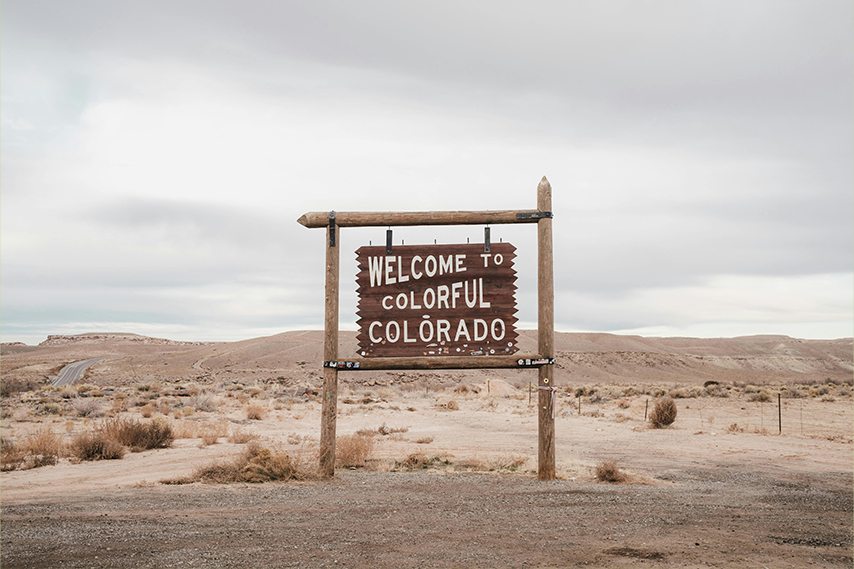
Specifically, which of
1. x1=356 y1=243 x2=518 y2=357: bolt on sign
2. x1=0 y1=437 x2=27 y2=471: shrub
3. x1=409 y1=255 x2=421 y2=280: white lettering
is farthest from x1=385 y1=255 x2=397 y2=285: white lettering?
x1=0 y1=437 x2=27 y2=471: shrub

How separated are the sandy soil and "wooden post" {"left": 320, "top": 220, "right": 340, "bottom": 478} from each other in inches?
15.3

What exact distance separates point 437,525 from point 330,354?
161 inches

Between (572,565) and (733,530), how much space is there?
88.9 inches

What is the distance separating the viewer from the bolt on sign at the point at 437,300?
959cm

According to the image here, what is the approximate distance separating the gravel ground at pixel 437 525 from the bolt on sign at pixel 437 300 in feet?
7.01

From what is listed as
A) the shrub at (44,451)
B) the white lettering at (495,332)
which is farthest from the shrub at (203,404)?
the white lettering at (495,332)

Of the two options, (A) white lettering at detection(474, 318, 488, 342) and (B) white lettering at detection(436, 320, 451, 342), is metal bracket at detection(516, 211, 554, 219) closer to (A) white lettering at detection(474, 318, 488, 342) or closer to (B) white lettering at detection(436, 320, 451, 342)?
(A) white lettering at detection(474, 318, 488, 342)

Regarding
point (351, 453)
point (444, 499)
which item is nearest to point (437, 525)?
point (444, 499)

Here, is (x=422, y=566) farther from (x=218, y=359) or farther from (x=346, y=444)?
(x=218, y=359)

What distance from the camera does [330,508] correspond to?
23.5ft

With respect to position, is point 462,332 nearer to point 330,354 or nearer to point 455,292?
point 455,292

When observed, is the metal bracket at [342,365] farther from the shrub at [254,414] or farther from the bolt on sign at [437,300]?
the shrub at [254,414]

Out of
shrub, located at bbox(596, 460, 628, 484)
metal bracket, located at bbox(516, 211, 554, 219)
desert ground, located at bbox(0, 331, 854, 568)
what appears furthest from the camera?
metal bracket, located at bbox(516, 211, 554, 219)

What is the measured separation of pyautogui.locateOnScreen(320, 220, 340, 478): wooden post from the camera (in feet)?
30.8
